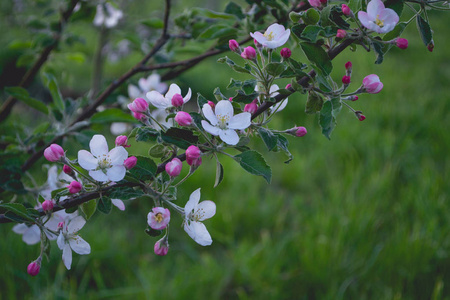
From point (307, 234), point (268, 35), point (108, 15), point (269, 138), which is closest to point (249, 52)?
point (268, 35)

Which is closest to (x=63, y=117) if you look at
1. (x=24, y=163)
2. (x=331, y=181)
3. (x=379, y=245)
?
(x=24, y=163)

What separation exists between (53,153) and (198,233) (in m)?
0.26

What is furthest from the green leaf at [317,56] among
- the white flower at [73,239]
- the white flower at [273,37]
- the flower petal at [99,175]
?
the white flower at [73,239]

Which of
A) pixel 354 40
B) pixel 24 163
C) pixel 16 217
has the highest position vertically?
pixel 354 40

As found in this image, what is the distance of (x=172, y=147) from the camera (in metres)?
0.66

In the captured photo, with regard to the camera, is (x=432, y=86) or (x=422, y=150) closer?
(x=422, y=150)

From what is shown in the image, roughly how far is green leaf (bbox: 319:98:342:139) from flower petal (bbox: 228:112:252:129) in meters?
0.11

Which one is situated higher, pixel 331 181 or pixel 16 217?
pixel 16 217

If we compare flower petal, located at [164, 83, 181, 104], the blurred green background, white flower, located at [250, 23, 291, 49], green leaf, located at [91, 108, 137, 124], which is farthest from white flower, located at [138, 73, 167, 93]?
white flower, located at [250, 23, 291, 49]

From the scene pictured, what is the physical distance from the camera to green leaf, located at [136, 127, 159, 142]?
2.06ft

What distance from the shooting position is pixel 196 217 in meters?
0.71

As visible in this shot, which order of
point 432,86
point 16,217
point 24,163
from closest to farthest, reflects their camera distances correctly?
point 16,217, point 24,163, point 432,86

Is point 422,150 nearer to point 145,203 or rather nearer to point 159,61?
point 145,203

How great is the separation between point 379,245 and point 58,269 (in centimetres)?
127
